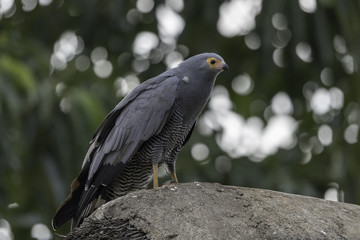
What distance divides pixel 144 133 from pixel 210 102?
628 cm

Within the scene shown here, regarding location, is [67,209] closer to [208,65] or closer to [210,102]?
[208,65]

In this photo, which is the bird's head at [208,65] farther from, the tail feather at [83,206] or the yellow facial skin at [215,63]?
the tail feather at [83,206]

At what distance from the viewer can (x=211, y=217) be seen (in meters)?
5.21

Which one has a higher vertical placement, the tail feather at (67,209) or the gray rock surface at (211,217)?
the gray rock surface at (211,217)

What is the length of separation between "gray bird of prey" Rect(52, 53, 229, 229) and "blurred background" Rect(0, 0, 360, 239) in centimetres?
326

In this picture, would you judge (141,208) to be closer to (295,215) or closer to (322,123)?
(295,215)

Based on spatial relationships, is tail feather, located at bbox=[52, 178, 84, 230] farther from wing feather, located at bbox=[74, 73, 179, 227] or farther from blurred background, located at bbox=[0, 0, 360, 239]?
blurred background, located at bbox=[0, 0, 360, 239]

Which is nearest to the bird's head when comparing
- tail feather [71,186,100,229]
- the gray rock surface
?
tail feather [71,186,100,229]

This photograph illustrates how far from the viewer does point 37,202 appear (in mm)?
11531

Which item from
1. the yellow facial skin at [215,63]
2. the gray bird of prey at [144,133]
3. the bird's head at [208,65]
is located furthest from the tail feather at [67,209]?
the yellow facial skin at [215,63]

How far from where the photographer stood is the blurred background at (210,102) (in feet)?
34.9

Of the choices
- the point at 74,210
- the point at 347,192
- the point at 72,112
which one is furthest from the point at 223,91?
the point at 74,210

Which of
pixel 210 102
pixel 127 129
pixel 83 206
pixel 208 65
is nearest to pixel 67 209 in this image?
pixel 83 206

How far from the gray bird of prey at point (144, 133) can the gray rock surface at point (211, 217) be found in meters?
1.13
